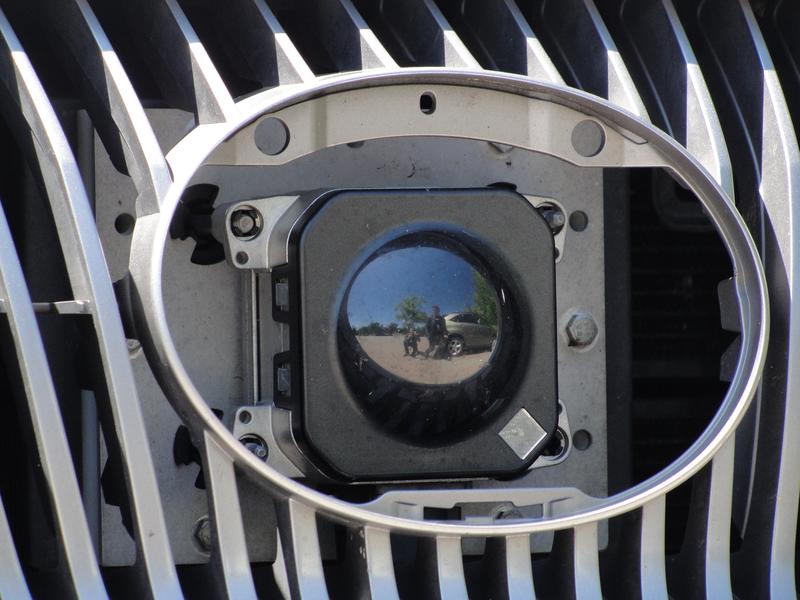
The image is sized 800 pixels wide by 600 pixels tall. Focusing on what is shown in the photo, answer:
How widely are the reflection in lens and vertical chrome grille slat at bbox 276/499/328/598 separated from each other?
0.59ft

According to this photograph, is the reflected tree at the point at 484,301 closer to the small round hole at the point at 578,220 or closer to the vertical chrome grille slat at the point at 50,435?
the small round hole at the point at 578,220

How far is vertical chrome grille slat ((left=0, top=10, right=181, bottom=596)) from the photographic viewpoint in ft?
4.23

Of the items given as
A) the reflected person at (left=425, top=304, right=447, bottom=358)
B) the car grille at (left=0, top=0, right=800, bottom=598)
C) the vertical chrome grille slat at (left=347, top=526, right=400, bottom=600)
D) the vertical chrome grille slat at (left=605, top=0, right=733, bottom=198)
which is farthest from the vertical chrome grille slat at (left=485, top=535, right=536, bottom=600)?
the vertical chrome grille slat at (left=605, top=0, right=733, bottom=198)

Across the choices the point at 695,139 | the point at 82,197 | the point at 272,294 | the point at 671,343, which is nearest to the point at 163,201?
the point at 82,197

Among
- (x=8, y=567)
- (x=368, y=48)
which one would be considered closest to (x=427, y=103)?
(x=368, y=48)

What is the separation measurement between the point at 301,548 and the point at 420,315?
0.28 metres

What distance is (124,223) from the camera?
1.55 metres

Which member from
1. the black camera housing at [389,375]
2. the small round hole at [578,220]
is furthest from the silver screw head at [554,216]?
the black camera housing at [389,375]

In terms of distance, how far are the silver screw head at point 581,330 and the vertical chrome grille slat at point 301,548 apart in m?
0.46

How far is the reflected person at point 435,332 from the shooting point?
134 cm

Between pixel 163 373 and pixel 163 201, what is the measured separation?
176 millimetres

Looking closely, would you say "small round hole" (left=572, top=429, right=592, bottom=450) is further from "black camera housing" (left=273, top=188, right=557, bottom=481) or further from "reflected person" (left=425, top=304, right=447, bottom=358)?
"reflected person" (left=425, top=304, right=447, bottom=358)

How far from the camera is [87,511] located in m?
1.50

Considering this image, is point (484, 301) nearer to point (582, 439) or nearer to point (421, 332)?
point (421, 332)
